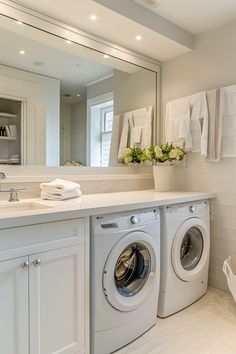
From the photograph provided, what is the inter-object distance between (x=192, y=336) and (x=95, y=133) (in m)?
1.86

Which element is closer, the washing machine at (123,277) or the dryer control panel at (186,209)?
the washing machine at (123,277)

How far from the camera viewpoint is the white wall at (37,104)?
2039 millimetres

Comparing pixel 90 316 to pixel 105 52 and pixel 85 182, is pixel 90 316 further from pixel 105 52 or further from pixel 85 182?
pixel 105 52

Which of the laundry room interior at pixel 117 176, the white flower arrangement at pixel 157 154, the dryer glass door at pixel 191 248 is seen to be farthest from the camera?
the white flower arrangement at pixel 157 154

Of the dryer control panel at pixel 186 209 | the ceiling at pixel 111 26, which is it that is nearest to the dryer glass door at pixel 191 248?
the dryer control panel at pixel 186 209

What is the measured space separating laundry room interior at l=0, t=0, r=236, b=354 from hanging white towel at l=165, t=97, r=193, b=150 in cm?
1

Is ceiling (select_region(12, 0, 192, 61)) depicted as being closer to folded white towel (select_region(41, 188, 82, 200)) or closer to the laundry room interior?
the laundry room interior

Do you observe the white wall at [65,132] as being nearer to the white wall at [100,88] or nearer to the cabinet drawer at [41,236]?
the white wall at [100,88]

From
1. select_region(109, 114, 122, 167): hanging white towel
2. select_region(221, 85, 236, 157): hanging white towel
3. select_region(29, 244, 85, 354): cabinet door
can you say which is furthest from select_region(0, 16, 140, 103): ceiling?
select_region(29, 244, 85, 354): cabinet door

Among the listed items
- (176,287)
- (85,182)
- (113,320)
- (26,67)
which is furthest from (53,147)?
(176,287)

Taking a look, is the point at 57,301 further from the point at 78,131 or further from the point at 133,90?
the point at 133,90

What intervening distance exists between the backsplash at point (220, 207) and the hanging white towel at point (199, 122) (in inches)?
6.7

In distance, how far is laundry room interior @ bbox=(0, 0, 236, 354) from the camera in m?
1.44

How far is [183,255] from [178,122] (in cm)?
134
